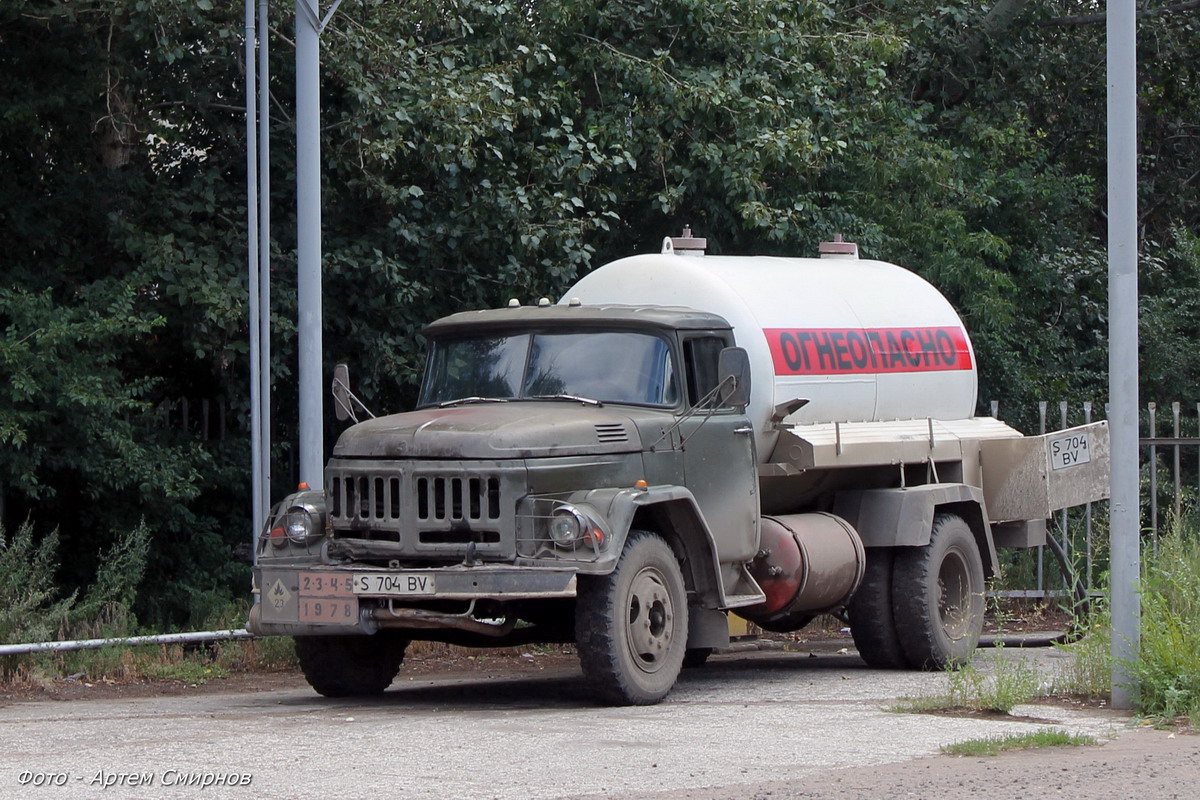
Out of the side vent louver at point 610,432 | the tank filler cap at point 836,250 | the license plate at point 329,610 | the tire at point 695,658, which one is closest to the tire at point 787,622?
the tire at point 695,658

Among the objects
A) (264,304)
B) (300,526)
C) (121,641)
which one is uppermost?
(264,304)

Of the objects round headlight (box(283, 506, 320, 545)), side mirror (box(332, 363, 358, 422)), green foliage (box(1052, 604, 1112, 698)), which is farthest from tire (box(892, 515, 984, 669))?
round headlight (box(283, 506, 320, 545))

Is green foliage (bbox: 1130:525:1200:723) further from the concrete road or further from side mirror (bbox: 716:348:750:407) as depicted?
side mirror (bbox: 716:348:750:407)

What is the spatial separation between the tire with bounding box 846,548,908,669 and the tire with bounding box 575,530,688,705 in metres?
2.54

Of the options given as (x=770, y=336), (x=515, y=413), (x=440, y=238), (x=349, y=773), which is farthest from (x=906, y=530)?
(x=349, y=773)

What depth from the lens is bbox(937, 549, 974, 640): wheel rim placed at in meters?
12.6

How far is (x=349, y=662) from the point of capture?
10695 mm

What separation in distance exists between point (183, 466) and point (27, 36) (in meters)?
3.94

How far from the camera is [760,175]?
601 inches

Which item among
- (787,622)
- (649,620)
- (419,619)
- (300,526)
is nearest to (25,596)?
(300,526)

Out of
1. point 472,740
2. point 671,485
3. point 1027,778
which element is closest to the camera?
point 1027,778

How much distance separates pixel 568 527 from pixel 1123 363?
3235mm

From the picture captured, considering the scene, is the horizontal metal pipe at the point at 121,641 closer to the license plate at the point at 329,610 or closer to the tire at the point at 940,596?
the license plate at the point at 329,610

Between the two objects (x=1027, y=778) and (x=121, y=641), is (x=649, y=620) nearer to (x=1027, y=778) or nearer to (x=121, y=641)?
(x=1027, y=778)
